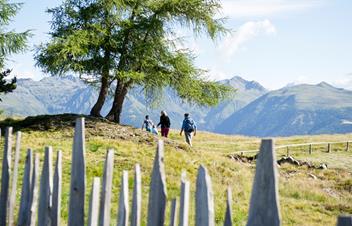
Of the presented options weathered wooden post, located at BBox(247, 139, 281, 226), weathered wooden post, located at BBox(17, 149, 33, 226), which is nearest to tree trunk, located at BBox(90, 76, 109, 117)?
weathered wooden post, located at BBox(17, 149, 33, 226)

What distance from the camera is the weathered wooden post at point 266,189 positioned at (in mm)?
2615

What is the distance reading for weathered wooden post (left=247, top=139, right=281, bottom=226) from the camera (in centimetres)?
262

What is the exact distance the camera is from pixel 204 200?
3.25 m

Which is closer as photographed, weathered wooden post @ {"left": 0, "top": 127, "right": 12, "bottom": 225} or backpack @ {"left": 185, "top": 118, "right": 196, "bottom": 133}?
weathered wooden post @ {"left": 0, "top": 127, "right": 12, "bottom": 225}

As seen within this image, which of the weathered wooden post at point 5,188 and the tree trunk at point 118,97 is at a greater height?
the tree trunk at point 118,97

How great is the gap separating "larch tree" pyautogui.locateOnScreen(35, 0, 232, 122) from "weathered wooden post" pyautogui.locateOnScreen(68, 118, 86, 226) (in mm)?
19531

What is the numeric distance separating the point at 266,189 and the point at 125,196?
5.13 ft

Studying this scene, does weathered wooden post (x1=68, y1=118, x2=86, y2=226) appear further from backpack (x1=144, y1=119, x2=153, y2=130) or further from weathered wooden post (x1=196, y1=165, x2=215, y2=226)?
backpack (x1=144, y1=119, x2=153, y2=130)

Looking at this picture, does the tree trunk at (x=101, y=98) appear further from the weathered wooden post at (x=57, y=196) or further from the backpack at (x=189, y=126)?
the weathered wooden post at (x=57, y=196)

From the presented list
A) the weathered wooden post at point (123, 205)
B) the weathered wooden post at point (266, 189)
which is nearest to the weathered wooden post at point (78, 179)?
the weathered wooden post at point (123, 205)

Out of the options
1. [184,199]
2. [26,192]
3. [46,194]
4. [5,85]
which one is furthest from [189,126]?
[184,199]

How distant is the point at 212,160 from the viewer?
19438 mm

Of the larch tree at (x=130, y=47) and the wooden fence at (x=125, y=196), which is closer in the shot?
the wooden fence at (x=125, y=196)

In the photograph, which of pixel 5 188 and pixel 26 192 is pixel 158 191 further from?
pixel 5 188
